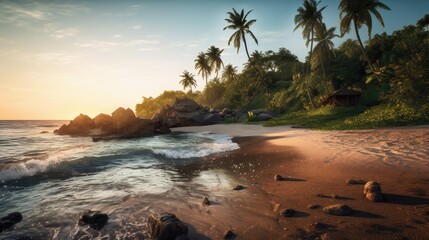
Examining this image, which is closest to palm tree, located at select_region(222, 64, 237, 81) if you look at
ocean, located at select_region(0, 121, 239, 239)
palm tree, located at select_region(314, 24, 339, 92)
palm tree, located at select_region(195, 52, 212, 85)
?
palm tree, located at select_region(195, 52, 212, 85)

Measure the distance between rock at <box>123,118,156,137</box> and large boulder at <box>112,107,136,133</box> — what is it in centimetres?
56

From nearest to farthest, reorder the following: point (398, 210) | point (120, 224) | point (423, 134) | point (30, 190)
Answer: point (398, 210)
point (120, 224)
point (30, 190)
point (423, 134)

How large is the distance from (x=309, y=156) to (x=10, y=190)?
11.5 metres

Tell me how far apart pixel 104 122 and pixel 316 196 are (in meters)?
34.5

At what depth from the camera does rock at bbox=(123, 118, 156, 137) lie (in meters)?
28.8

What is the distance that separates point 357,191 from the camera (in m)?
5.75

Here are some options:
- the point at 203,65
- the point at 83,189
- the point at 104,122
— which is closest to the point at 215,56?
the point at 203,65

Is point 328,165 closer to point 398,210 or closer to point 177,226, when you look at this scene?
point 398,210

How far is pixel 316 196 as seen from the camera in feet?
18.8

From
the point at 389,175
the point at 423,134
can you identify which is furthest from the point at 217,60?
the point at 389,175

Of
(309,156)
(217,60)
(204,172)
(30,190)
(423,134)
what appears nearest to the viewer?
(30,190)

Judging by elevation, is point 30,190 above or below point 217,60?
below

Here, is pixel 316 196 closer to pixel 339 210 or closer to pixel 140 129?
pixel 339 210

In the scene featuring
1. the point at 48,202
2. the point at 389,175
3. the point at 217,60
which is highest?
the point at 217,60
